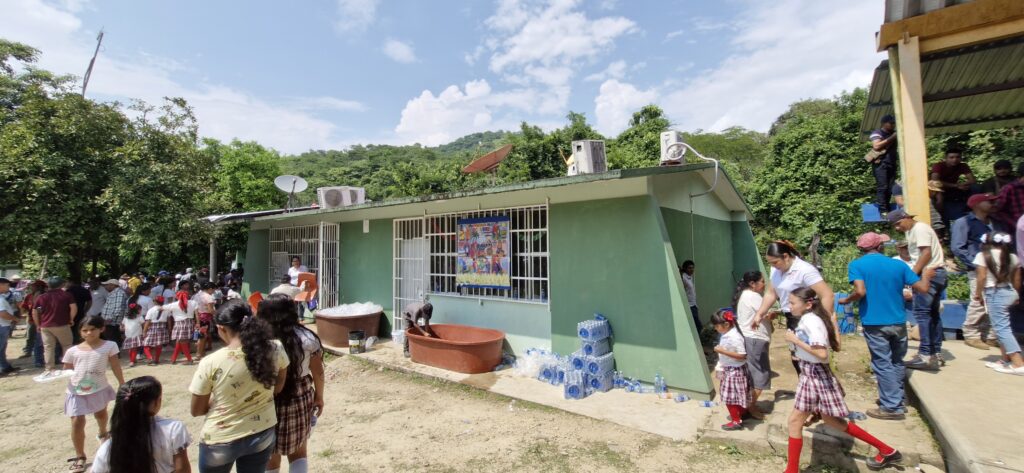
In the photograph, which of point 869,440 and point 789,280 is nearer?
point 869,440

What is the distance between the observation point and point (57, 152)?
7648 millimetres

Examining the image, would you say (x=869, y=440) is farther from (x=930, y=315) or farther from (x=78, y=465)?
(x=78, y=465)

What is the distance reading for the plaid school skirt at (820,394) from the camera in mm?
3041

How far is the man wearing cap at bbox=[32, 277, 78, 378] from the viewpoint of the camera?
6344 mm

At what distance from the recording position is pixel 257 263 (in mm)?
11633

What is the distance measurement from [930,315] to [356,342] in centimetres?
760

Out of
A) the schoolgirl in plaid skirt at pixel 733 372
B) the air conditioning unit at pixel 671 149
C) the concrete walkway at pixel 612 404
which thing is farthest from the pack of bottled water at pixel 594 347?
the air conditioning unit at pixel 671 149

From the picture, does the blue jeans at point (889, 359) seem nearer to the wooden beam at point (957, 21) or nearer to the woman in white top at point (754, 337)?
the woman in white top at point (754, 337)

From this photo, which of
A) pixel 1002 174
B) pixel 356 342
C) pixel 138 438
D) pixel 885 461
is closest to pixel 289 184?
pixel 356 342

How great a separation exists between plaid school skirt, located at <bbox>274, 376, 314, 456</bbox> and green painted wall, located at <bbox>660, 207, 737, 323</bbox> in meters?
4.78

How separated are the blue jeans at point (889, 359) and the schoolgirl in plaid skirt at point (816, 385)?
0.73m

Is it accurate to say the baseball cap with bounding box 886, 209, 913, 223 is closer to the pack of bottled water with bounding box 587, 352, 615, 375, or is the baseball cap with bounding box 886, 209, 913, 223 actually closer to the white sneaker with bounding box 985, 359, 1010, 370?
the white sneaker with bounding box 985, 359, 1010, 370

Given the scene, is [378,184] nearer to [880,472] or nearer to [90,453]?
[90,453]

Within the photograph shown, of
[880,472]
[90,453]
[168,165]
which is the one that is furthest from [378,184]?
[880,472]
